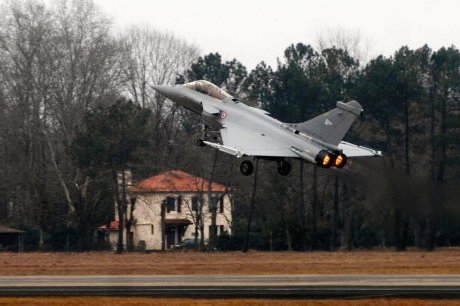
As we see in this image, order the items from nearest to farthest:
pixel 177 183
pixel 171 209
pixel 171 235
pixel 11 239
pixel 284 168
Answer: pixel 284 168 < pixel 11 239 < pixel 177 183 < pixel 171 209 < pixel 171 235

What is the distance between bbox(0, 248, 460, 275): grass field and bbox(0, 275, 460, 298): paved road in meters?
3.00

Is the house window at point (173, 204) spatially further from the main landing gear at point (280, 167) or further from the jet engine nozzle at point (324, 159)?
the jet engine nozzle at point (324, 159)

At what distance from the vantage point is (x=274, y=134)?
46.6 m

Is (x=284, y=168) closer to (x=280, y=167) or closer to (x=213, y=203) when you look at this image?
(x=280, y=167)

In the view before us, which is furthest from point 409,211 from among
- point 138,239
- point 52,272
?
point 138,239

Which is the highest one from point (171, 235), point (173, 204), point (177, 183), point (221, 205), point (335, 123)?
point (177, 183)

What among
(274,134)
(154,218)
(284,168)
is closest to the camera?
(274,134)

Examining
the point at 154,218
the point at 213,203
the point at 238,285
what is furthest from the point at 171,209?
the point at 238,285

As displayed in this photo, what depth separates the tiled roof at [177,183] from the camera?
8771cm

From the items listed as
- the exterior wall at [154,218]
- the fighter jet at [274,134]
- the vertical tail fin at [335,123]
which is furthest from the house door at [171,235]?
the vertical tail fin at [335,123]

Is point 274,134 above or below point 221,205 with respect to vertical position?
above

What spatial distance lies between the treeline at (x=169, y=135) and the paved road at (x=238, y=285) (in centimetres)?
1637

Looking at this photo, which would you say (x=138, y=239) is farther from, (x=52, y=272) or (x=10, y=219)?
(x=52, y=272)

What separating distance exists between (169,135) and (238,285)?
215ft
